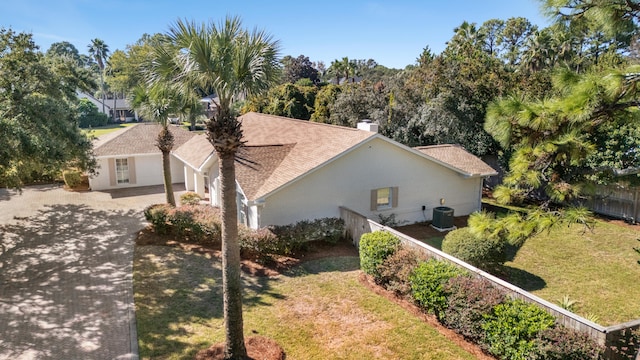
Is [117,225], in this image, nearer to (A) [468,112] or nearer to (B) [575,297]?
(B) [575,297]

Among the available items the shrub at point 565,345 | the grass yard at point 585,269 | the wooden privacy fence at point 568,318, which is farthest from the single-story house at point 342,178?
the shrub at point 565,345

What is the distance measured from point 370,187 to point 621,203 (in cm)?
1351

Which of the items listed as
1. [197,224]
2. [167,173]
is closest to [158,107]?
[167,173]

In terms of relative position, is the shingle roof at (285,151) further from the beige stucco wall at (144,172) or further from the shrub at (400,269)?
the shrub at (400,269)

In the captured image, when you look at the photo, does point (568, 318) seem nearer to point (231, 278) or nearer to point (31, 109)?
point (231, 278)

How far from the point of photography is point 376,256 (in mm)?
12773

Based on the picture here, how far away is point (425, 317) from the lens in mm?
10828

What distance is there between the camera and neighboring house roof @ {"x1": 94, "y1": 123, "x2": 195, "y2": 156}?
26500mm

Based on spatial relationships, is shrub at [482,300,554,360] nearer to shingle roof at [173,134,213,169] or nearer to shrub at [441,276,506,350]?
shrub at [441,276,506,350]

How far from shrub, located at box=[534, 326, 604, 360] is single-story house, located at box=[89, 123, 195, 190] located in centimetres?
2506

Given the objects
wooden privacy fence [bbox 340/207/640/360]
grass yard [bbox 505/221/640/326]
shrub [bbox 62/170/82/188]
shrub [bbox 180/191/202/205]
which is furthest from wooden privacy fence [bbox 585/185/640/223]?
shrub [bbox 62/170/82/188]

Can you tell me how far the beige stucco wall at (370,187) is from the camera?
16.6 meters

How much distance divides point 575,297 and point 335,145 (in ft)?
35.5

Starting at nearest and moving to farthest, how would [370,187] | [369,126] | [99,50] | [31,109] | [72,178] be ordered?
[31,109] → [370,187] → [369,126] → [72,178] → [99,50]
